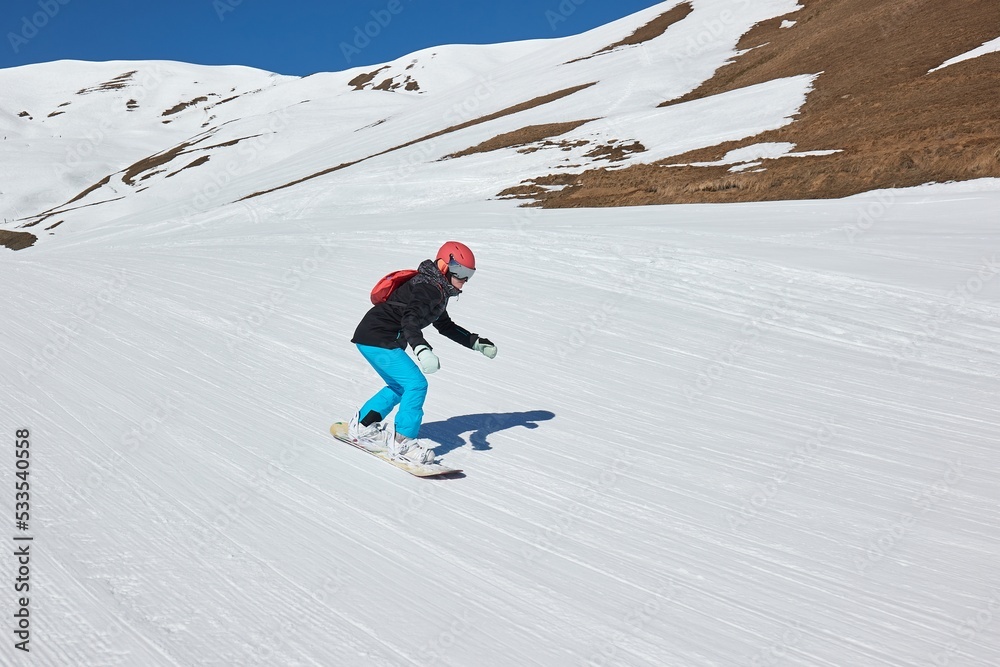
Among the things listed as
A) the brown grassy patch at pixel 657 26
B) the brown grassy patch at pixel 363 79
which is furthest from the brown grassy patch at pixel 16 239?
the brown grassy patch at pixel 363 79

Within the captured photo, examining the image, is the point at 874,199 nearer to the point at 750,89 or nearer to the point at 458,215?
the point at 458,215

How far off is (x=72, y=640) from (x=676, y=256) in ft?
34.8

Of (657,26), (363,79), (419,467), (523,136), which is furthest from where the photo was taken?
(363,79)

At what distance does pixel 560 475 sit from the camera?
5633 millimetres

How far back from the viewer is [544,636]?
3.71 metres

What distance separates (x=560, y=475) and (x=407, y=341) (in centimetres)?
160

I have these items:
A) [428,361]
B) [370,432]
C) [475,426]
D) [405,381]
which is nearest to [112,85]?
[475,426]

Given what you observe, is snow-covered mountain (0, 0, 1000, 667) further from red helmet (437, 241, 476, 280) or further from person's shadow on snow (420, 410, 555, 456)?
red helmet (437, 241, 476, 280)

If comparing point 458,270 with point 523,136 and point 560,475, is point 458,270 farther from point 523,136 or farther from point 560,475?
point 523,136

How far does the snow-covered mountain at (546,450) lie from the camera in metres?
3.76

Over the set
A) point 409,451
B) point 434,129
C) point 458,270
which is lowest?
point 409,451

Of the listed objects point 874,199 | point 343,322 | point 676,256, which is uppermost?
point 343,322

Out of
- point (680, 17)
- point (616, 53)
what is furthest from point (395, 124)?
point (680, 17)

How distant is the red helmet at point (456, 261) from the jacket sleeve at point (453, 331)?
0.47 metres
